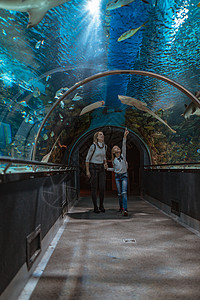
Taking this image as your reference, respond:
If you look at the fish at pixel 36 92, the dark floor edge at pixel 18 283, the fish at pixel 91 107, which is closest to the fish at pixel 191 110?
the fish at pixel 91 107

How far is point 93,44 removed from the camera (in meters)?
5.95

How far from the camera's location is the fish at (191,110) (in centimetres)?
812

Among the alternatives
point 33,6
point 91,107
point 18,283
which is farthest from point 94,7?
point 91,107

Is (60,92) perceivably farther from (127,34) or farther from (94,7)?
(94,7)

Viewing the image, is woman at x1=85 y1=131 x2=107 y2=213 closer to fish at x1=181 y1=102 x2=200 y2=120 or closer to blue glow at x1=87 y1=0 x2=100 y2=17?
fish at x1=181 y1=102 x2=200 y2=120

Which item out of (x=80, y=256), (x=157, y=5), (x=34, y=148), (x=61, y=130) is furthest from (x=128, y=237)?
(x=61, y=130)

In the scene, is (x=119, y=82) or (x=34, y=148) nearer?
(x=34, y=148)

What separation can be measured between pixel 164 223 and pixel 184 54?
12.3ft

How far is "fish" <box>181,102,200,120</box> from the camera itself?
8.12 meters

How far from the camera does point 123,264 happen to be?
4.14m

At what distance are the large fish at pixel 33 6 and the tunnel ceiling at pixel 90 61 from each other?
28 mm

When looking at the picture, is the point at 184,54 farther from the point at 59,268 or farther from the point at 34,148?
the point at 59,268

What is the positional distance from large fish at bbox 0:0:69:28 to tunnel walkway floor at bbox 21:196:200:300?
3.31 meters

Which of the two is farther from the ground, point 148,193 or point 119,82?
point 119,82
